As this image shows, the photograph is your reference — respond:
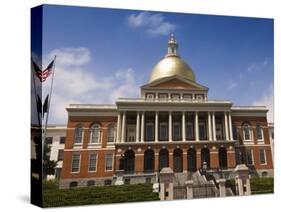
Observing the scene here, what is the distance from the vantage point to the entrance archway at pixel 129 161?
18.8 m

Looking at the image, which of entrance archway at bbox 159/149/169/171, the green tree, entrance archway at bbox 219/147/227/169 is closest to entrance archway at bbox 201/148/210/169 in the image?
entrance archway at bbox 219/147/227/169

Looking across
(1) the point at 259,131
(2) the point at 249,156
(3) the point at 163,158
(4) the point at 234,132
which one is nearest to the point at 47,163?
(3) the point at 163,158

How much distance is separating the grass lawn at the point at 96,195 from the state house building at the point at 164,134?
77 centimetres

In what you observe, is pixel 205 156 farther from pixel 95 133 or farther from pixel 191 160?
pixel 95 133

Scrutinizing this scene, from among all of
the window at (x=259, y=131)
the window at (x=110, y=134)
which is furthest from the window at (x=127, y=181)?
the window at (x=259, y=131)

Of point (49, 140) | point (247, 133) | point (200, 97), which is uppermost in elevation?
point (200, 97)

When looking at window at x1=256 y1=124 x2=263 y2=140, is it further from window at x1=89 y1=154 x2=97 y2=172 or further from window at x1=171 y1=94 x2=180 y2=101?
window at x1=89 y1=154 x2=97 y2=172

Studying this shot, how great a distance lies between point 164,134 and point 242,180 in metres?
4.64

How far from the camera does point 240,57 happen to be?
19.1 m

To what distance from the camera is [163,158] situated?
63.6 ft

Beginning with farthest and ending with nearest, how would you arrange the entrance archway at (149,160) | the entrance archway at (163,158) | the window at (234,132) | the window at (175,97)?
the window at (234,132)
the window at (175,97)
the entrance archway at (149,160)
the entrance archway at (163,158)

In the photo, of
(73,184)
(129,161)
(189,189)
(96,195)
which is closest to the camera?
(96,195)

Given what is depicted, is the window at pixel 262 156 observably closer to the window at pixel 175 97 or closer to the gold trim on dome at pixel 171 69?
the window at pixel 175 97

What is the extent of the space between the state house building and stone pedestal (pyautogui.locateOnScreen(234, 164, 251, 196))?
425mm
